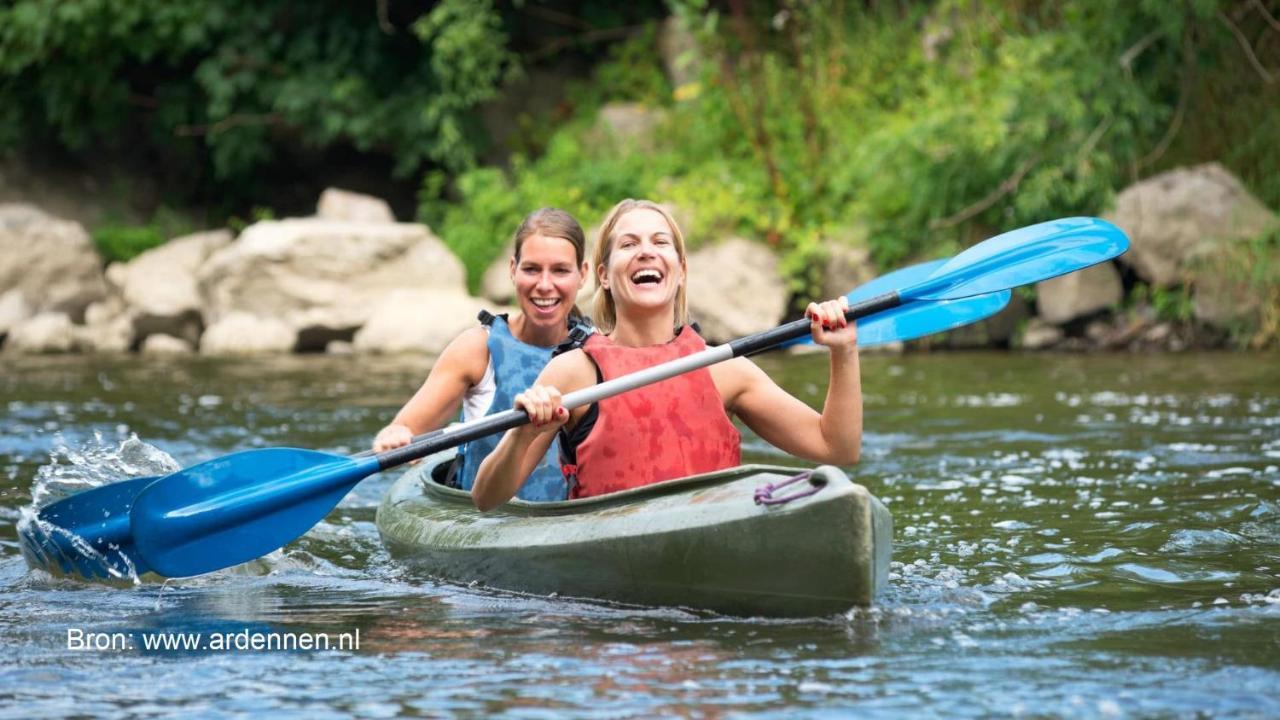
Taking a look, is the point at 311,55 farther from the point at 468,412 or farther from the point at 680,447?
the point at 680,447

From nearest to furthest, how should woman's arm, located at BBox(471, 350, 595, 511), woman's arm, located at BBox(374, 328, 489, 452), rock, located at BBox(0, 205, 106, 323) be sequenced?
woman's arm, located at BBox(471, 350, 595, 511) → woman's arm, located at BBox(374, 328, 489, 452) → rock, located at BBox(0, 205, 106, 323)

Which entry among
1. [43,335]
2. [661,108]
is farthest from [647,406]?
[661,108]

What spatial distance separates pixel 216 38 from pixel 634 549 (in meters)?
12.8

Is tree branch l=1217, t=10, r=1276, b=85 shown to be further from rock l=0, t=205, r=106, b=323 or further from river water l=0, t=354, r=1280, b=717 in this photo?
rock l=0, t=205, r=106, b=323

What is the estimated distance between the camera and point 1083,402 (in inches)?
288

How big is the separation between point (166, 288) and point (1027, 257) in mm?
9667

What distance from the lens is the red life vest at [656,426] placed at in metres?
3.49

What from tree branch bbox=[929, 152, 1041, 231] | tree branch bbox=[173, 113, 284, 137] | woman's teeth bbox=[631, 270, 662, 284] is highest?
tree branch bbox=[173, 113, 284, 137]

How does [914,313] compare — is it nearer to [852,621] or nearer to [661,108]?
[852,621]

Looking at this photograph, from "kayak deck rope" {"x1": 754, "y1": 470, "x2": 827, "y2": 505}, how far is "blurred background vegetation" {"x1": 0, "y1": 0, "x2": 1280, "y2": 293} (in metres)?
6.91

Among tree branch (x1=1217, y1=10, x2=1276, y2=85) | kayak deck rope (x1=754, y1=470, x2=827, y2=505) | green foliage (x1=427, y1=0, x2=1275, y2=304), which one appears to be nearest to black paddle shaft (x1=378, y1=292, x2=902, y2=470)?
kayak deck rope (x1=754, y1=470, x2=827, y2=505)

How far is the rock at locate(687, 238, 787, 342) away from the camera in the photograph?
10672 millimetres

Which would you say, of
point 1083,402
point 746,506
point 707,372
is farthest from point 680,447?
point 1083,402

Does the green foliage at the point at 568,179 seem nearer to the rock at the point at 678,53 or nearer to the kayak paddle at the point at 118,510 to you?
the rock at the point at 678,53
